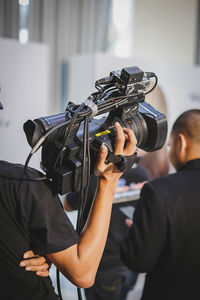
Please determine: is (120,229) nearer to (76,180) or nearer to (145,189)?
(145,189)

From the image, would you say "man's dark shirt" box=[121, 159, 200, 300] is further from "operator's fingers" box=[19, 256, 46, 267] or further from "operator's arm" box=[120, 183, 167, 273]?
"operator's fingers" box=[19, 256, 46, 267]

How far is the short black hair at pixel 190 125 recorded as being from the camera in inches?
43.6

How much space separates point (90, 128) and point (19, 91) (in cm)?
65

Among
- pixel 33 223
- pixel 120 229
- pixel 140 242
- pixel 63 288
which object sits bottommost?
pixel 120 229

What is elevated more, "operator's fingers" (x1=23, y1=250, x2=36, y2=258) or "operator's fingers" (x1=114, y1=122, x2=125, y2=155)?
"operator's fingers" (x1=114, y1=122, x2=125, y2=155)

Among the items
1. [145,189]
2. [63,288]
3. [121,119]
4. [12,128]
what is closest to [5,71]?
[12,128]

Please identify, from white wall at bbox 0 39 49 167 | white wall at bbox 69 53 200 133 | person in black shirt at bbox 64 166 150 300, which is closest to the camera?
white wall at bbox 0 39 49 167

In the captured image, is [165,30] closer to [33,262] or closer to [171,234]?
[171,234]

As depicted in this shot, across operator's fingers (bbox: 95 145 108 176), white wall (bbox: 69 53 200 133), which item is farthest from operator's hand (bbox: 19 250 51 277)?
white wall (bbox: 69 53 200 133)

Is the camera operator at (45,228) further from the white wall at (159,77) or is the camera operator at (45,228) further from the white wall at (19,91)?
the white wall at (159,77)

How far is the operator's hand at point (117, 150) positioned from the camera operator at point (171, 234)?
1.38 ft

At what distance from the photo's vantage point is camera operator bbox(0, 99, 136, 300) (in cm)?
56

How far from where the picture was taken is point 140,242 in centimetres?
105

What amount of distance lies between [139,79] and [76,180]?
28 centimetres
